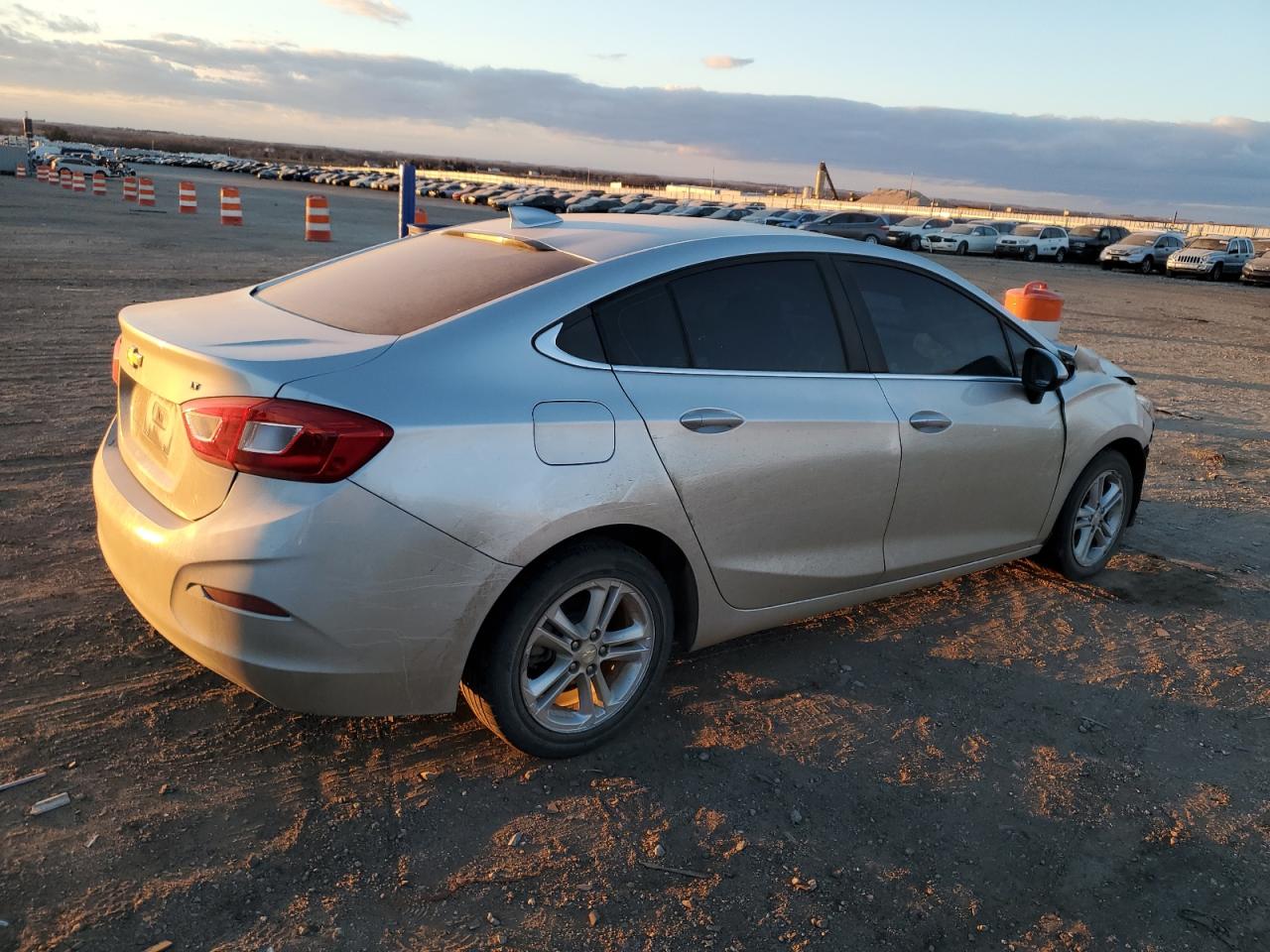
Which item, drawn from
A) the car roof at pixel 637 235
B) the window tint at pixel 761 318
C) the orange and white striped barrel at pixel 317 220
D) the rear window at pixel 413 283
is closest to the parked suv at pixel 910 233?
the orange and white striped barrel at pixel 317 220

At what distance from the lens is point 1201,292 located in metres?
29.2

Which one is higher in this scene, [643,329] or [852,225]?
[852,225]

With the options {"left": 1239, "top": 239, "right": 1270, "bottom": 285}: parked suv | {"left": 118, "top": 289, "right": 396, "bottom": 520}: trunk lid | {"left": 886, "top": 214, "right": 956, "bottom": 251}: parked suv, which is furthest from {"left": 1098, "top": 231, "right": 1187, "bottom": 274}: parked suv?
{"left": 118, "top": 289, "right": 396, "bottom": 520}: trunk lid

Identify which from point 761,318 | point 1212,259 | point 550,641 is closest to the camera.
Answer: point 550,641

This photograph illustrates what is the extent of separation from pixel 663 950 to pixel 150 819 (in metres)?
1.51

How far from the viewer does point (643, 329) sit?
10.7ft

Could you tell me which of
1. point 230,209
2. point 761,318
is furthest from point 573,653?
point 230,209

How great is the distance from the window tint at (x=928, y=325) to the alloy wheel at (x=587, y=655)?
1524 millimetres

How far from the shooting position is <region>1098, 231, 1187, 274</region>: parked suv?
123 feet

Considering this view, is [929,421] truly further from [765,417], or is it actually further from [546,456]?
[546,456]

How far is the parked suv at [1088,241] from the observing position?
43.0 meters

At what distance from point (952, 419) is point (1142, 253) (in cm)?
3863

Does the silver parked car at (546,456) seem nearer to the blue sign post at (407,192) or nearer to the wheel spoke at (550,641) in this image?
the wheel spoke at (550,641)

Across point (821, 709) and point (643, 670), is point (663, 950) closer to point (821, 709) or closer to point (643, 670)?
point (643, 670)
